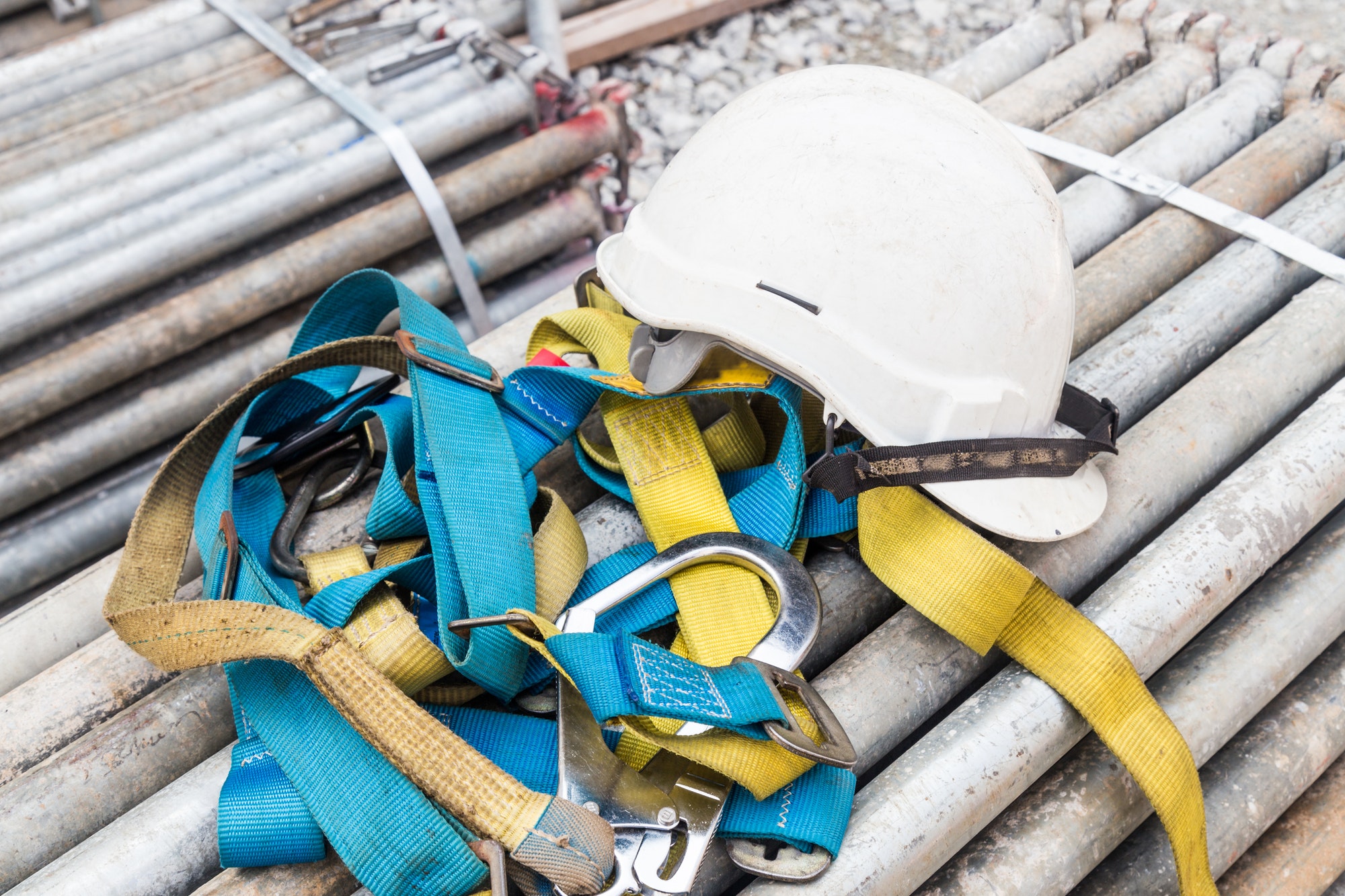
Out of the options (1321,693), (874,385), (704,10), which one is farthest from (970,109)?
(704,10)

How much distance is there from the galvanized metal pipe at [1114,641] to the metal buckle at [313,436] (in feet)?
3.37

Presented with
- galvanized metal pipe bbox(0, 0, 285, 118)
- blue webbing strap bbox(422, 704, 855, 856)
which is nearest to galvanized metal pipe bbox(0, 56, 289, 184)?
galvanized metal pipe bbox(0, 0, 285, 118)

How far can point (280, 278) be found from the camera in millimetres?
2580

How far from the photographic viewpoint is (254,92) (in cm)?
289

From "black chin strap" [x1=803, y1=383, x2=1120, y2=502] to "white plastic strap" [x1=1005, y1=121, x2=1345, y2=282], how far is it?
91 centimetres

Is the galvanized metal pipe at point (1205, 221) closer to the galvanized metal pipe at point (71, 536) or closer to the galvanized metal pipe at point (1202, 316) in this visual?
the galvanized metal pipe at point (1202, 316)

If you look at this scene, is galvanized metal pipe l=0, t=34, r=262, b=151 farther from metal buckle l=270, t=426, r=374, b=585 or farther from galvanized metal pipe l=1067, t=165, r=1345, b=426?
galvanized metal pipe l=1067, t=165, r=1345, b=426

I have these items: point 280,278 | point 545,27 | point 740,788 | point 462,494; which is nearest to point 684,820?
point 740,788

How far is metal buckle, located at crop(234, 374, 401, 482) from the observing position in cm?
184

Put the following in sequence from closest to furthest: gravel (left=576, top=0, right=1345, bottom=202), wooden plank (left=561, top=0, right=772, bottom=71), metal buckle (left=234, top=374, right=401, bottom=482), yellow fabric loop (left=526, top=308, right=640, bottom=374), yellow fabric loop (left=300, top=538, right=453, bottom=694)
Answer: yellow fabric loop (left=300, top=538, right=453, bottom=694) → metal buckle (left=234, top=374, right=401, bottom=482) → yellow fabric loop (left=526, top=308, right=640, bottom=374) → wooden plank (left=561, top=0, right=772, bottom=71) → gravel (left=576, top=0, right=1345, bottom=202)

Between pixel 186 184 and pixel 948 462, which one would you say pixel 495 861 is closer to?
pixel 948 462

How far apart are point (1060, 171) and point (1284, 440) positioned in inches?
36.7

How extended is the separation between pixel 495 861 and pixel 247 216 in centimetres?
192

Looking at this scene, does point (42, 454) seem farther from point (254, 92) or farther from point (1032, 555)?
point (1032, 555)
